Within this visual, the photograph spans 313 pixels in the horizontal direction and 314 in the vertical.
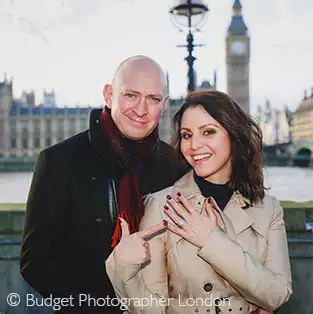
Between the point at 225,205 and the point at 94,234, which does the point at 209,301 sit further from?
the point at 94,234

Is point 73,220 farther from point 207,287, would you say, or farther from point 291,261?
point 291,261

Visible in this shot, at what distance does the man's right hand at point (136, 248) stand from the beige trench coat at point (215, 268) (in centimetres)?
2

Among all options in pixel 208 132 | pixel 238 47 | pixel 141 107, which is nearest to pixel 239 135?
pixel 208 132

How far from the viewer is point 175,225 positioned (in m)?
1.28

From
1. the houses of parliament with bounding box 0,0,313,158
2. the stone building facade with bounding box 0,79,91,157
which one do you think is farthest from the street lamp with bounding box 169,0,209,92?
the stone building facade with bounding box 0,79,91,157

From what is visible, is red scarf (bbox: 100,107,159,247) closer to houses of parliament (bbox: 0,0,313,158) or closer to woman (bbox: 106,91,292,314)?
woman (bbox: 106,91,292,314)

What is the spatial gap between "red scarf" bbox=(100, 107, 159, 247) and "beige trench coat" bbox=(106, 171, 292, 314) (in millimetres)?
140

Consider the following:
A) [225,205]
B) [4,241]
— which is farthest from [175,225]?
[4,241]

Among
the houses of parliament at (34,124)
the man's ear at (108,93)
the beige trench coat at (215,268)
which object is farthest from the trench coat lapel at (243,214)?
the houses of parliament at (34,124)

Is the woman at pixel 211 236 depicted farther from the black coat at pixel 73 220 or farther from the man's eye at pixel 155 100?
the black coat at pixel 73 220

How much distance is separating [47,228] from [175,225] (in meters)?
0.46

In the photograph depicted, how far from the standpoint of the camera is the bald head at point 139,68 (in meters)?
1.50

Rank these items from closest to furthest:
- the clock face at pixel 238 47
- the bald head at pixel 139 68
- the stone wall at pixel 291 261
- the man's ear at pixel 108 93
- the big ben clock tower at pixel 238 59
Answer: the bald head at pixel 139 68 → the man's ear at pixel 108 93 → the stone wall at pixel 291 261 → the big ben clock tower at pixel 238 59 → the clock face at pixel 238 47

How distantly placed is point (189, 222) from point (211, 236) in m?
0.07
